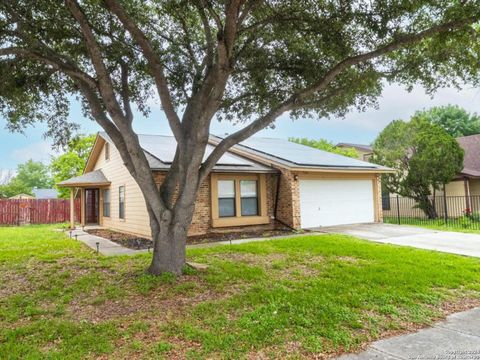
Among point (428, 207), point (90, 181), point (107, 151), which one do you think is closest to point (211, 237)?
point (90, 181)

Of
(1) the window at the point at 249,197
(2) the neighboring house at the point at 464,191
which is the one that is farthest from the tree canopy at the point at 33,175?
(2) the neighboring house at the point at 464,191

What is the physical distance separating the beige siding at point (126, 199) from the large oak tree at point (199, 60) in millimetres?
4555

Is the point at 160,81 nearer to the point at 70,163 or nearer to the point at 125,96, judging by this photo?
the point at 125,96

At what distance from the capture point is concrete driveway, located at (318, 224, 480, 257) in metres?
9.29

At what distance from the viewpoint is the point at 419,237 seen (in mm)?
11164

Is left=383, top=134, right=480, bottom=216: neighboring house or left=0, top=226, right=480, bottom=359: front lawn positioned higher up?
left=383, top=134, right=480, bottom=216: neighboring house

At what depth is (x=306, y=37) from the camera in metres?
7.64

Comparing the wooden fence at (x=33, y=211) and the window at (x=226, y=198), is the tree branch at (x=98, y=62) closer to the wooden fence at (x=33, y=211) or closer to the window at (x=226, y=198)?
the window at (x=226, y=198)

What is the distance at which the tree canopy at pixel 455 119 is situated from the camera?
3341 cm

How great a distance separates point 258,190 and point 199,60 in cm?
649

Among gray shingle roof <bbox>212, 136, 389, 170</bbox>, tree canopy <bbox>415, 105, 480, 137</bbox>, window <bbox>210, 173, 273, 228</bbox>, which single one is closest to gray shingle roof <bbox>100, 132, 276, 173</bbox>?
window <bbox>210, 173, 273, 228</bbox>

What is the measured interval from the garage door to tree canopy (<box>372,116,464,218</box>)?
9.37ft

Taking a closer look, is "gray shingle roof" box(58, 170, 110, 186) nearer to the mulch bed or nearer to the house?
the house

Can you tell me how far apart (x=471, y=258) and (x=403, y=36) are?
202 inches
